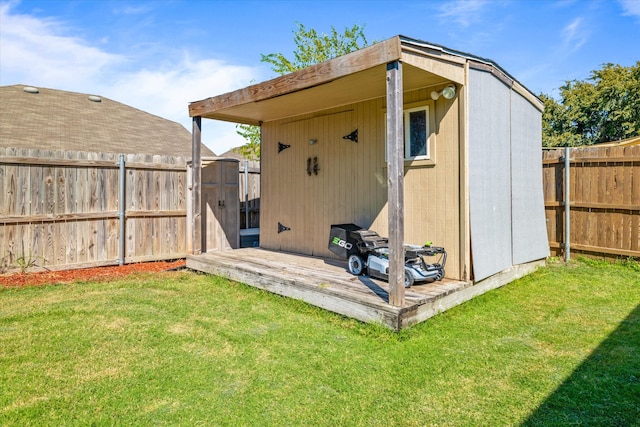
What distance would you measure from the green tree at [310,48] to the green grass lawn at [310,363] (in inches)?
323

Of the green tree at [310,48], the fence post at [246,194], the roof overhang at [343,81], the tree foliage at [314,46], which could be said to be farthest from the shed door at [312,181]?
the tree foliage at [314,46]

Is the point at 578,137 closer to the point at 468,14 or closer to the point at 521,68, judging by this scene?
the point at 521,68

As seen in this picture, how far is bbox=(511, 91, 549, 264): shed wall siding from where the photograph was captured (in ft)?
15.9

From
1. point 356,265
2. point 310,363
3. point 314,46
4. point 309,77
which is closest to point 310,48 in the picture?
point 314,46

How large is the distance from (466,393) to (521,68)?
14652mm

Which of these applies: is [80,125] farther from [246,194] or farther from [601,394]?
[601,394]

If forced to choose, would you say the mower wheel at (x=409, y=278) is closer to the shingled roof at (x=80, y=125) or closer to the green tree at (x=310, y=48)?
the shingled roof at (x=80, y=125)

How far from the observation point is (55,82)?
40.9 ft

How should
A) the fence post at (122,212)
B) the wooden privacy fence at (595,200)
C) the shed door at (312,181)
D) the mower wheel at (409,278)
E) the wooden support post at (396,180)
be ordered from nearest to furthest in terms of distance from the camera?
the wooden support post at (396,180), the mower wheel at (409,278), the wooden privacy fence at (595,200), the shed door at (312,181), the fence post at (122,212)

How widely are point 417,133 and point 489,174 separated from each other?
931mm

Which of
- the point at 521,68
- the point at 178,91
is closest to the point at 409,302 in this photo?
the point at 178,91

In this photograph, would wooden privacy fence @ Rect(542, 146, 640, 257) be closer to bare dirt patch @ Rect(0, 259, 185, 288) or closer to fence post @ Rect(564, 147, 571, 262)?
fence post @ Rect(564, 147, 571, 262)

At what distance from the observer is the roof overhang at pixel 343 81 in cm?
335

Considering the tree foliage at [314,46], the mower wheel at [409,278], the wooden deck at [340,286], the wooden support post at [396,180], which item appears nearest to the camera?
the wooden support post at [396,180]
